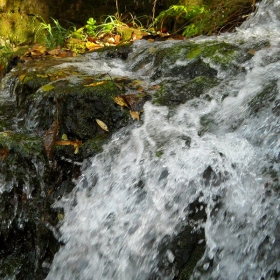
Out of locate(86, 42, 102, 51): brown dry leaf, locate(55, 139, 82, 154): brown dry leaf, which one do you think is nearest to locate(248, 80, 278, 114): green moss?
locate(55, 139, 82, 154): brown dry leaf

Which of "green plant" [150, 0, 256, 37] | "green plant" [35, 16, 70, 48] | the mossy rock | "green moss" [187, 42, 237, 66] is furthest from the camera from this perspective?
"green plant" [35, 16, 70, 48]

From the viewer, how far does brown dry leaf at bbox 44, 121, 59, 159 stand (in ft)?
8.78

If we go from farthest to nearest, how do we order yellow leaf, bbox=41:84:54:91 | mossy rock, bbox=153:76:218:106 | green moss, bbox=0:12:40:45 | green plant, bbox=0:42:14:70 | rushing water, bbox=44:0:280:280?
green moss, bbox=0:12:40:45 → green plant, bbox=0:42:14:70 → yellow leaf, bbox=41:84:54:91 → mossy rock, bbox=153:76:218:106 → rushing water, bbox=44:0:280:280

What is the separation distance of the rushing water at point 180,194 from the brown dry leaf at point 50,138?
0.30 meters

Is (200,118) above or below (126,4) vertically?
above

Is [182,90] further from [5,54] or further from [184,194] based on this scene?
[5,54]

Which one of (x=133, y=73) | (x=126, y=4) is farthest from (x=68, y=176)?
(x=126, y=4)

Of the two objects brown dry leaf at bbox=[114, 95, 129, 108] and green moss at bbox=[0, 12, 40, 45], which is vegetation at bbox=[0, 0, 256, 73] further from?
brown dry leaf at bbox=[114, 95, 129, 108]

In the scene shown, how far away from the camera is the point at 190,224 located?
2.03m

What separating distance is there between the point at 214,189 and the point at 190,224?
9.1 inches

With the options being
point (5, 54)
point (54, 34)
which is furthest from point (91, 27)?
point (5, 54)

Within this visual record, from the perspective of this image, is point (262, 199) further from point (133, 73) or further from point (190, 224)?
point (133, 73)

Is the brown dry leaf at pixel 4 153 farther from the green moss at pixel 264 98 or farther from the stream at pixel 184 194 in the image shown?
the green moss at pixel 264 98

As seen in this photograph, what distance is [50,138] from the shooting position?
9.11 ft
